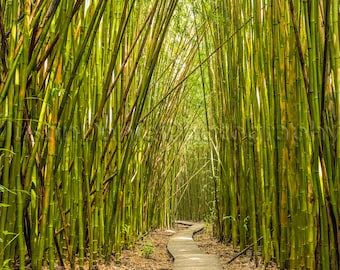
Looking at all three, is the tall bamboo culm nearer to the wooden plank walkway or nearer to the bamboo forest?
the bamboo forest

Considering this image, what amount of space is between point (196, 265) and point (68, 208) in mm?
893

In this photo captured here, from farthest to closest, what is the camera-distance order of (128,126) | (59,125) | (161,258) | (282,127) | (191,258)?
(161,258) → (191,258) → (128,126) → (282,127) → (59,125)

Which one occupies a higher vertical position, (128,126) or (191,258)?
(128,126)

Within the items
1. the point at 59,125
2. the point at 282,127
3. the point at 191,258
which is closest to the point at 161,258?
the point at 191,258

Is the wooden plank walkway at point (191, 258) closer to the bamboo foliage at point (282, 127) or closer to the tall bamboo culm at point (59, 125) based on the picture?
the bamboo foliage at point (282, 127)

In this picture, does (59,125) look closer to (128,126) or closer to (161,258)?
(128,126)

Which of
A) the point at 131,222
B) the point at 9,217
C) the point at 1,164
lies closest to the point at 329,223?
the point at 9,217

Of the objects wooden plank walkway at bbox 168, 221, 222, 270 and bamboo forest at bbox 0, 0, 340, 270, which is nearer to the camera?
bamboo forest at bbox 0, 0, 340, 270

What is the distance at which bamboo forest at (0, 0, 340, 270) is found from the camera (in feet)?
4.61

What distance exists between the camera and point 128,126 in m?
2.38

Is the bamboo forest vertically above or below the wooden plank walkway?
above

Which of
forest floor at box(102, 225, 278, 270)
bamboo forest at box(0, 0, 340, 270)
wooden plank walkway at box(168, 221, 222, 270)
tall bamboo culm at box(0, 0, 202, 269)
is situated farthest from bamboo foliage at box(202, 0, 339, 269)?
tall bamboo culm at box(0, 0, 202, 269)

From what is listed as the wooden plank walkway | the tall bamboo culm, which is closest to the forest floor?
the wooden plank walkway

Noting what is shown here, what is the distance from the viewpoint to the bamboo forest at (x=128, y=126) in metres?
1.40
